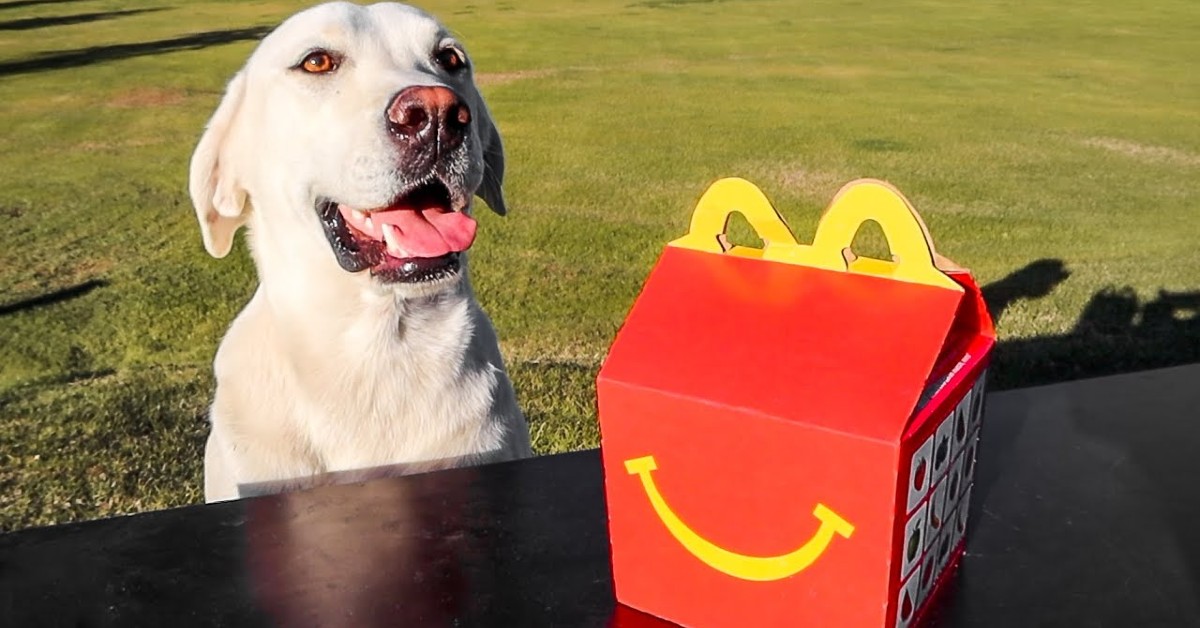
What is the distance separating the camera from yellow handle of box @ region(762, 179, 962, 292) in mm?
873

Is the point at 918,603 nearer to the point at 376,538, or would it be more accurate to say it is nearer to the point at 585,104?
the point at 376,538

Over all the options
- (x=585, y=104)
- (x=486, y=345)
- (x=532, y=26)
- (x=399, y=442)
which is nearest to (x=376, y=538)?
(x=399, y=442)

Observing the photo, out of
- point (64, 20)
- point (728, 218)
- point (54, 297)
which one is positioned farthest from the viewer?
point (64, 20)

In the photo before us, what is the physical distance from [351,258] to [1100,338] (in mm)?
3599

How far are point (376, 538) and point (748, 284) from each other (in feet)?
1.66

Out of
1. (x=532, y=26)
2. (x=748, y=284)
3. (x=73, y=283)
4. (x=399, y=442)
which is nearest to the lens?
(x=748, y=284)

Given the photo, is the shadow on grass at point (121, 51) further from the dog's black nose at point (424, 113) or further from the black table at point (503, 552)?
the black table at point (503, 552)

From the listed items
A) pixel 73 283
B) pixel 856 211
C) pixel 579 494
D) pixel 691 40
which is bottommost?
pixel 691 40

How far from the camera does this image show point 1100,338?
460 centimetres

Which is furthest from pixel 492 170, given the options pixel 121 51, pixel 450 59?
pixel 121 51

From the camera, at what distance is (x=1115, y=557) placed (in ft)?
3.57

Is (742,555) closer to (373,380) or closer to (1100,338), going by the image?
(373,380)

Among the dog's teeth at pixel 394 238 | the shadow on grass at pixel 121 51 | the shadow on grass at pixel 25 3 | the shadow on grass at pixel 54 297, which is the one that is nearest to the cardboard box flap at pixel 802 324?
the dog's teeth at pixel 394 238

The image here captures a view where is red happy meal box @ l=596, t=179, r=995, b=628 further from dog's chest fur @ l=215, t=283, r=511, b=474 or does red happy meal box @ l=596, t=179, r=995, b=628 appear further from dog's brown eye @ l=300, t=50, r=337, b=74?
dog's brown eye @ l=300, t=50, r=337, b=74
